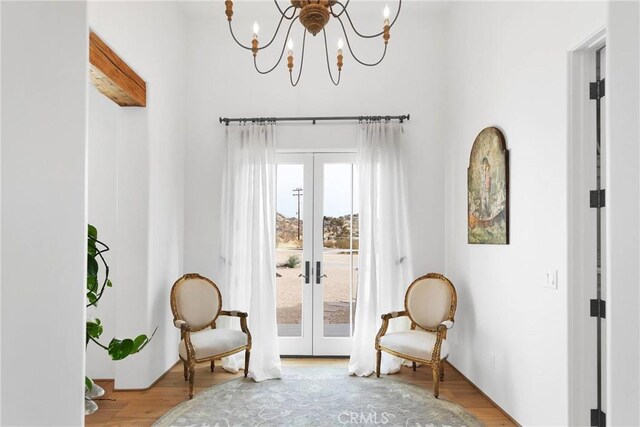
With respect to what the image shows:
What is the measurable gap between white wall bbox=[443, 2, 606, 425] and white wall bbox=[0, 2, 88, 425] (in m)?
2.34

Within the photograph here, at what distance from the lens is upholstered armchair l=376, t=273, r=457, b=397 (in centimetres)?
332

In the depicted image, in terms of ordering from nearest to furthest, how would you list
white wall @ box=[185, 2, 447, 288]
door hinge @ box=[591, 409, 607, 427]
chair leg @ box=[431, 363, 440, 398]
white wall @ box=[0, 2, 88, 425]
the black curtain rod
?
white wall @ box=[0, 2, 88, 425] < door hinge @ box=[591, 409, 607, 427] < chair leg @ box=[431, 363, 440, 398] < the black curtain rod < white wall @ box=[185, 2, 447, 288]

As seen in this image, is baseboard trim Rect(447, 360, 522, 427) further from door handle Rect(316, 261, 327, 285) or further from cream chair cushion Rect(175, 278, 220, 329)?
cream chair cushion Rect(175, 278, 220, 329)

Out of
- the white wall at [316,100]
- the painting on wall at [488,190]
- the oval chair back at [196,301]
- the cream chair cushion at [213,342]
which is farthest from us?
the white wall at [316,100]

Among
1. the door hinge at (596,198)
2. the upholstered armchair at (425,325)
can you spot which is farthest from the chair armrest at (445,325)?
the door hinge at (596,198)

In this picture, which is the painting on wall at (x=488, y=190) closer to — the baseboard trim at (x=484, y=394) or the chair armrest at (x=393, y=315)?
the chair armrest at (x=393, y=315)

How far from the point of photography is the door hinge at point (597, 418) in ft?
7.11

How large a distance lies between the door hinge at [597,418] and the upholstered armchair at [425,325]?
3.86ft

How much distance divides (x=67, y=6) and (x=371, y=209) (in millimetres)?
3643

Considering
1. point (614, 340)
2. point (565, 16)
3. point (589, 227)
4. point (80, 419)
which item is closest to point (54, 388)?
point (80, 419)

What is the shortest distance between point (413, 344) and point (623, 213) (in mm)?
3199

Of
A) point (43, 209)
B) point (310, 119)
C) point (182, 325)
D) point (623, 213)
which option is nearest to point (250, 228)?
point (182, 325)

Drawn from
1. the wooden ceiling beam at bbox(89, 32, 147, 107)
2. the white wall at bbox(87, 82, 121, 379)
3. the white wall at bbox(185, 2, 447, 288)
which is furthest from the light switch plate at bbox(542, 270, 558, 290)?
the white wall at bbox(87, 82, 121, 379)

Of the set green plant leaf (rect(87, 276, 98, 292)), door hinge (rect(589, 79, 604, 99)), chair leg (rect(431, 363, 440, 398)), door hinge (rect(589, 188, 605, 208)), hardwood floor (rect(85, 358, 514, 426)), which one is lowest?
hardwood floor (rect(85, 358, 514, 426))
